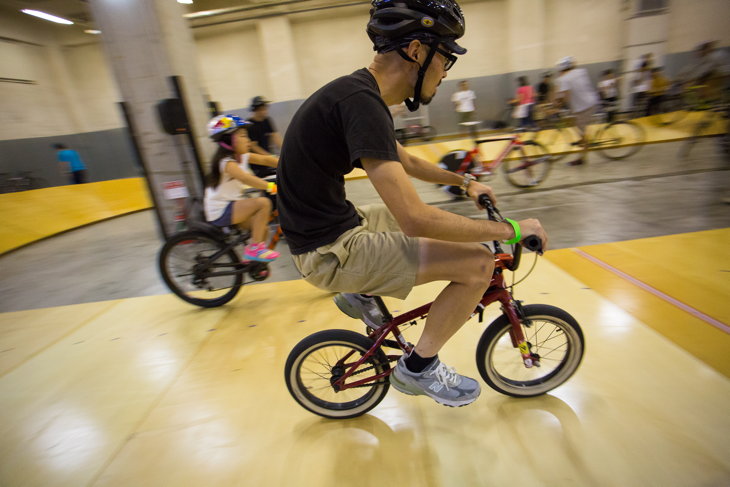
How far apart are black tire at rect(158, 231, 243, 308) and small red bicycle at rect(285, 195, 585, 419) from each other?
175 cm

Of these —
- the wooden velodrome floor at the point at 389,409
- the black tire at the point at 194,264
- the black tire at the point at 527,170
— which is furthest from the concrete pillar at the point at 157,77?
the black tire at the point at 527,170

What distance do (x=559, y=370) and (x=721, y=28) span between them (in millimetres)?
18341

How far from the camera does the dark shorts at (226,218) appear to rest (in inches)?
131

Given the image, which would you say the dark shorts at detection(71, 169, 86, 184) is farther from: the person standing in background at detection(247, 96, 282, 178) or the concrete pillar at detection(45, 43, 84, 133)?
the person standing in background at detection(247, 96, 282, 178)

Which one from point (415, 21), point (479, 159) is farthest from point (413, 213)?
point (479, 159)

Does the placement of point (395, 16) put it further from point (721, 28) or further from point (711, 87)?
point (721, 28)

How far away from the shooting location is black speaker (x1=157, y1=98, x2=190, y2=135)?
423 cm

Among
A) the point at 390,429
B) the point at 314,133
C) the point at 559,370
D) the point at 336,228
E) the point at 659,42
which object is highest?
the point at 659,42

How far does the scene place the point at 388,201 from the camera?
1.28 m

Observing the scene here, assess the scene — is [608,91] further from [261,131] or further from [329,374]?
[329,374]

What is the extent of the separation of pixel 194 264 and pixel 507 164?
5270mm

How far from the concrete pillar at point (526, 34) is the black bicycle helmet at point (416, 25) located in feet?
47.8

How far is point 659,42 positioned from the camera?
1277cm

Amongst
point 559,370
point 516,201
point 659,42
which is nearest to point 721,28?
point 659,42
